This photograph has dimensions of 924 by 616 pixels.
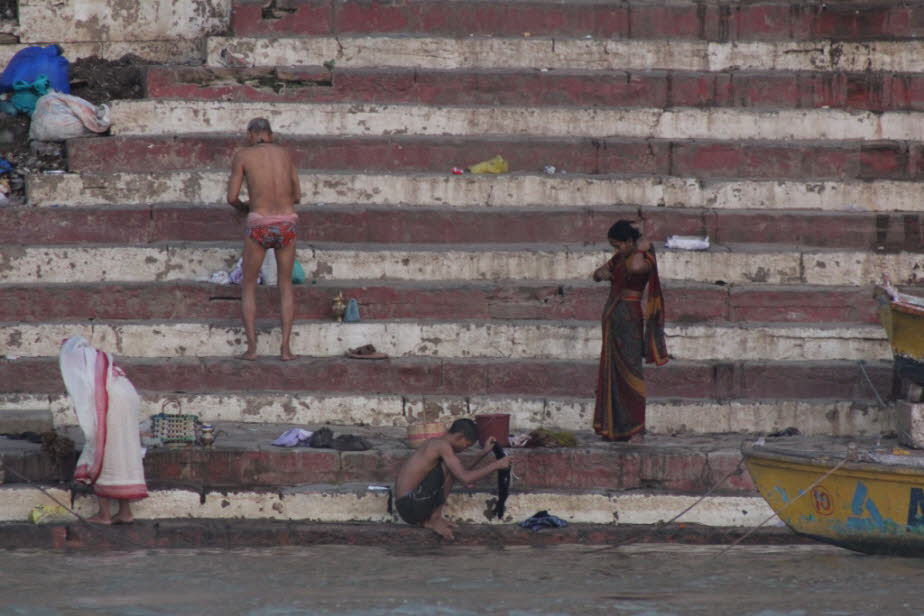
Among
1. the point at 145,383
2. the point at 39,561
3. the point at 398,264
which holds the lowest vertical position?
the point at 39,561

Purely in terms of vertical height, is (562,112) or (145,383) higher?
(562,112)

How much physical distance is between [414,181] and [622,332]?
2826mm

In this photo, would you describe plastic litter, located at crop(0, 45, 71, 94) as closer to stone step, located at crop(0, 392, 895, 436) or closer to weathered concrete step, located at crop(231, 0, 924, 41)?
weathered concrete step, located at crop(231, 0, 924, 41)

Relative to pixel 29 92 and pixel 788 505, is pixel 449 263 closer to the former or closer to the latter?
pixel 788 505

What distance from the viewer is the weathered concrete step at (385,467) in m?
9.30

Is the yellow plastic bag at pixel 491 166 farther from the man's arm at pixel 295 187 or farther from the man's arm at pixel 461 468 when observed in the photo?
the man's arm at pixel 461 468

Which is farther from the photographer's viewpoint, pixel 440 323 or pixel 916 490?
pixel 440 323

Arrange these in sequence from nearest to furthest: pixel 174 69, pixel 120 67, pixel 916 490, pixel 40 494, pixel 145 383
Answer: pixel 916 490
pixel 40 494
pixel 145 383
pixel 174 69
pixel 120 67

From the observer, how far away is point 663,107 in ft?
41.2

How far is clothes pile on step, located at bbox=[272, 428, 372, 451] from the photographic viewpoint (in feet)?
31.1

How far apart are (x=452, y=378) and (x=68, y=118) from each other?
3.93m

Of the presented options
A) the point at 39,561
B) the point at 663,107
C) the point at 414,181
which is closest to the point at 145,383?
the point at 39,561

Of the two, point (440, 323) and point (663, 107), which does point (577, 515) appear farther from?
point (663, 107)

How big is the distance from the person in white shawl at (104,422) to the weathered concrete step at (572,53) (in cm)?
463
